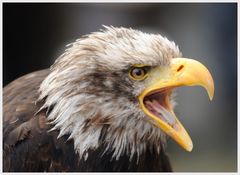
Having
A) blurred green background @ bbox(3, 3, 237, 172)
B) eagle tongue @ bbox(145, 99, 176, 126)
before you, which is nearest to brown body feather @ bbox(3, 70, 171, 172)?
eagle tongue @ bbox(145, 99, 176, 126)

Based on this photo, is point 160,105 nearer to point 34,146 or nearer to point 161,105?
point 161,105

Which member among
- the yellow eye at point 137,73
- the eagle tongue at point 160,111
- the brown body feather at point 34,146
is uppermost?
the yellow eye at point 137,73

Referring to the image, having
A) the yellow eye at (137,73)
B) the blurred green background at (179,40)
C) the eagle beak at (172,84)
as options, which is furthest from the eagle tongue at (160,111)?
the blurred green background at (179,40)

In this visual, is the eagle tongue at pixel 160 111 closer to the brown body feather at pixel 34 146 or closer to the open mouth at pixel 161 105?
the open mouth at pixel 161 105

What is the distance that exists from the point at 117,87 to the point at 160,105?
187mm

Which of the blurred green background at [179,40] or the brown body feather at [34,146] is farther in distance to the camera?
the blurred green background at [179,40]

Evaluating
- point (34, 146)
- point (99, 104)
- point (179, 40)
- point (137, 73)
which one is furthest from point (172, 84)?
point (179, 40)

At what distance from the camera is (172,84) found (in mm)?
1807

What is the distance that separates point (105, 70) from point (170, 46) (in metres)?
0.25

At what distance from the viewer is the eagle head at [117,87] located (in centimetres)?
181

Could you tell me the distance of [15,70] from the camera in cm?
418

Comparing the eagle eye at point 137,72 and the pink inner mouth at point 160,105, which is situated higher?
the eagle eye at point 137,72

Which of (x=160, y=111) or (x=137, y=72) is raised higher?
(x=137, y=72)

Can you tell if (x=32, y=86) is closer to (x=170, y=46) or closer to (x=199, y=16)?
(x=170, y=46)
